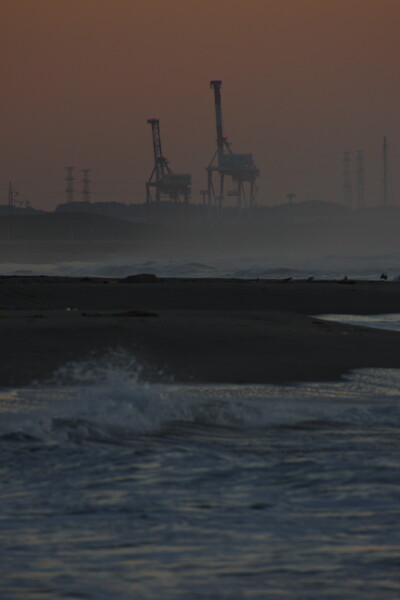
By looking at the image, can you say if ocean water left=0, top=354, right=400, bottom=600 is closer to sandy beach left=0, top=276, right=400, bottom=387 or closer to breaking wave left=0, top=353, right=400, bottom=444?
breaking wave left=0, top=353, right=400, bottom=444

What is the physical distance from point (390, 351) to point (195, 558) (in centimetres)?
1022

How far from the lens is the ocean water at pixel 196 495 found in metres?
4.66

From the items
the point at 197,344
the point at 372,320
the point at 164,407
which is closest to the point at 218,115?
the point at 372,320

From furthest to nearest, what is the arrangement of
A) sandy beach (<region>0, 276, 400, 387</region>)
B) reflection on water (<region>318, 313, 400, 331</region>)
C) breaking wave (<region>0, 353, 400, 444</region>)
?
1. reflection on water (<region>318, 313, 400, 331</region>)
2. sandy beach (<region>0, 276, 400, 387</region>)
3. breaking wave (<region>0, 353, 400, 444</region>)

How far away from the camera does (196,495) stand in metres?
6.18

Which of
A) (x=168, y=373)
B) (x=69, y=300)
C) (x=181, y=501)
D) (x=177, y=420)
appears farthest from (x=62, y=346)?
(x=69, y=300)

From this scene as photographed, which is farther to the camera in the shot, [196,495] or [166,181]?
[166,181]

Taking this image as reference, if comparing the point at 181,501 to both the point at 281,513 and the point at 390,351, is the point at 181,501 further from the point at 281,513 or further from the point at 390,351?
the point at 390,351

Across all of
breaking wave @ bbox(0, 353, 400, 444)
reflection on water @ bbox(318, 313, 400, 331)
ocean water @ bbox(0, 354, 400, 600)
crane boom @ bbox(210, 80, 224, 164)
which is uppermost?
crane boom @ bbox(210, 80, 224, 164)

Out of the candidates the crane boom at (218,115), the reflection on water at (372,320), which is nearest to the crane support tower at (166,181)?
the crane boom at (218,115)

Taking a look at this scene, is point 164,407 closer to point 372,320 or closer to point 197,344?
point 197,344

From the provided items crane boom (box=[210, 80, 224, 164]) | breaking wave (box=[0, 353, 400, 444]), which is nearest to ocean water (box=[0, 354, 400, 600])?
breaking wave (box=[0, 353, 400, 444])

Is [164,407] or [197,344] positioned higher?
[197,344]

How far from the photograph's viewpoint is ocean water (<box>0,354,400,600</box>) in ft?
15.3
